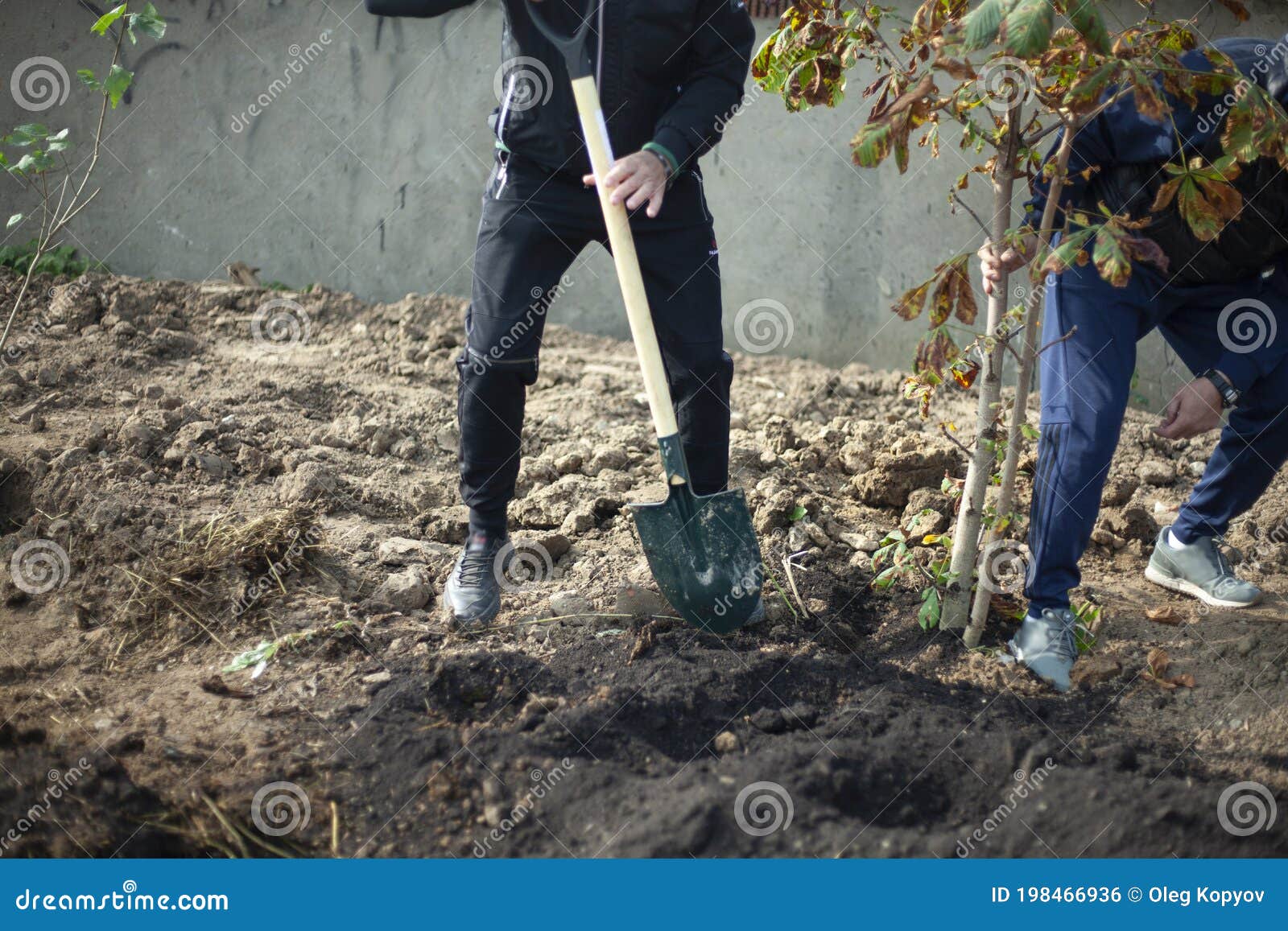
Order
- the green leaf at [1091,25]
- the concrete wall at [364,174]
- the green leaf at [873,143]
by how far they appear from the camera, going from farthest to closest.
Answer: the concrete wall at [364,174]
the green leaf at [873,143]
the green leaf at [1091,25]

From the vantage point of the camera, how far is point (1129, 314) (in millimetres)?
2736

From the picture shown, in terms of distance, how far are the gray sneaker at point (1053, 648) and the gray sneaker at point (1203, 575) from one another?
76 cm

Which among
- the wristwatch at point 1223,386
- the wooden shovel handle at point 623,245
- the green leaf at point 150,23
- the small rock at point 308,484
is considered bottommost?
the small rock at point 308,484

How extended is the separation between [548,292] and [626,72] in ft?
1.95

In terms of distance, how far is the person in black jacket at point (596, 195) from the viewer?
274 centimetres

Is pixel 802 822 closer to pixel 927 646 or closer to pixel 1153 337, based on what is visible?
pixel 927 646

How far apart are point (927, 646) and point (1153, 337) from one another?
262 centimetres

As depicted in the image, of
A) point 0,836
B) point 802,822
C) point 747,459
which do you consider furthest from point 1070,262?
point 0,836

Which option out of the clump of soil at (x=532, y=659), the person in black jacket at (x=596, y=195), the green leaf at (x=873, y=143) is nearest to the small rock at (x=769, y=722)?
the clump of soil at (x=532, y=659)

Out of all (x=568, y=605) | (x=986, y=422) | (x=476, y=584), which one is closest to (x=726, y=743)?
(x=568, y=605)

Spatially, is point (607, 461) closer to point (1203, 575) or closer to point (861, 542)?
point (861, 542)

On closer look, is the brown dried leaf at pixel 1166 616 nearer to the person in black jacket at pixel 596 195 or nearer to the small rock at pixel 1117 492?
the small rock at pixel 1117 492

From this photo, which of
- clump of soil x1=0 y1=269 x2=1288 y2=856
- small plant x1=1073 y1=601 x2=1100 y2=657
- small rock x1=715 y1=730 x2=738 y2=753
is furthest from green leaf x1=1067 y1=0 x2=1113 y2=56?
small rock x1=715 y1=730 x2=738 y2=753

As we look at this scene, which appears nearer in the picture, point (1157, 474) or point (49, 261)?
point (1157, 474)
